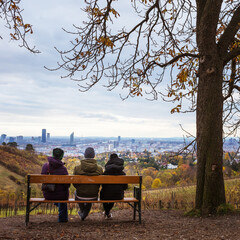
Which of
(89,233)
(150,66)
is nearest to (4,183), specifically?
(150,66)

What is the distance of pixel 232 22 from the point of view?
7.18 meters

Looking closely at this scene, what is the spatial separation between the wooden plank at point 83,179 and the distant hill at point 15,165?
15841 mm

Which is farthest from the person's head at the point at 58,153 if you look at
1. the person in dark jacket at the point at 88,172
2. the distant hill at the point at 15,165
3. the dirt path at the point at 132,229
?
the distant hill at the point at 15,165

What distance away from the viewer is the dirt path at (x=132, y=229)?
457 centimetres

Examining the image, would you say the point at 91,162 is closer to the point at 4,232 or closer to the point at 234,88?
the point at 4,232

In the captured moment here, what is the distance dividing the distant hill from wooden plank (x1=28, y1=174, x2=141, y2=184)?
15.8m

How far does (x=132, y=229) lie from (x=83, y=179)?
4.19 feet

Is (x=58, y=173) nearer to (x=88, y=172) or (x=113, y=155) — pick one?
(x=88, y=172)

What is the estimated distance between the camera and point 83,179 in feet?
18.4

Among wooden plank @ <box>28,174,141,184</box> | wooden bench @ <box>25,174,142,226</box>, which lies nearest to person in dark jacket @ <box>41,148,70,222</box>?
wooden bench @ <box>25,174,142,226</box>

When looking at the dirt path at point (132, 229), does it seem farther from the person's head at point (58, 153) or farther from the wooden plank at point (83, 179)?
the person's head at point (58, 153)

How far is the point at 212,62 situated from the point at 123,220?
4034mm

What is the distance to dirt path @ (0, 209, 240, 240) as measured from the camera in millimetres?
4570

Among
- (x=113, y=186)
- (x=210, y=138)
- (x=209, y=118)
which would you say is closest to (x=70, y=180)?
(x=113, y=186)
